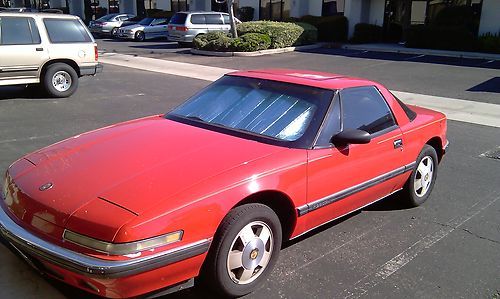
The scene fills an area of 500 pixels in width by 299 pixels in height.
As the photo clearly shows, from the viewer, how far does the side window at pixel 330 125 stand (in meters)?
3.68

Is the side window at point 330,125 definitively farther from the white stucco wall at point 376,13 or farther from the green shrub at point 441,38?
the white stucco wall at point 376,13

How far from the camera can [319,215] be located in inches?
144

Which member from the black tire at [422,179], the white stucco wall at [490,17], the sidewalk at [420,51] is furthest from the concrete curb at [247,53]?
the black tire at [422,179]

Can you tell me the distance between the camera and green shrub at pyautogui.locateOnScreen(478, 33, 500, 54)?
64.2 ft

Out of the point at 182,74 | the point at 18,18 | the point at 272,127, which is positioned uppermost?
the point at 18,18

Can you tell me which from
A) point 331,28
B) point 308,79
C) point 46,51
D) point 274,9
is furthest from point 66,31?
point 274,9

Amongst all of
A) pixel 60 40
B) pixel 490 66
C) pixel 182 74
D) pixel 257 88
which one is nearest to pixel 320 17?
pixel 490 66

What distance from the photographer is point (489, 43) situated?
64.6 ft

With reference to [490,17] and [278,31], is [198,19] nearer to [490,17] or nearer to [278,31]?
[278,31]

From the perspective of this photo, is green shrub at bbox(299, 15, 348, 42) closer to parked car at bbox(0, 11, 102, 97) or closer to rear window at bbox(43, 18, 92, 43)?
parked car at bbox(0, 11, 102, 97)

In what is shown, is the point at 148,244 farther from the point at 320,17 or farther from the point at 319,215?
the point at 320,17

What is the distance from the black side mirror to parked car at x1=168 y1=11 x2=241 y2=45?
20678 mm

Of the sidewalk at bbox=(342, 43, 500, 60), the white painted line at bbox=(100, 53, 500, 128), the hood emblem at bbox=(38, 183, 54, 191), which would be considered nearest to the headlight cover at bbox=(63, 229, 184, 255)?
the hood emblem at bbox=(38, 183, 54, 191)

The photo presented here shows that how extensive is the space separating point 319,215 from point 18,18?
8.89 meters
